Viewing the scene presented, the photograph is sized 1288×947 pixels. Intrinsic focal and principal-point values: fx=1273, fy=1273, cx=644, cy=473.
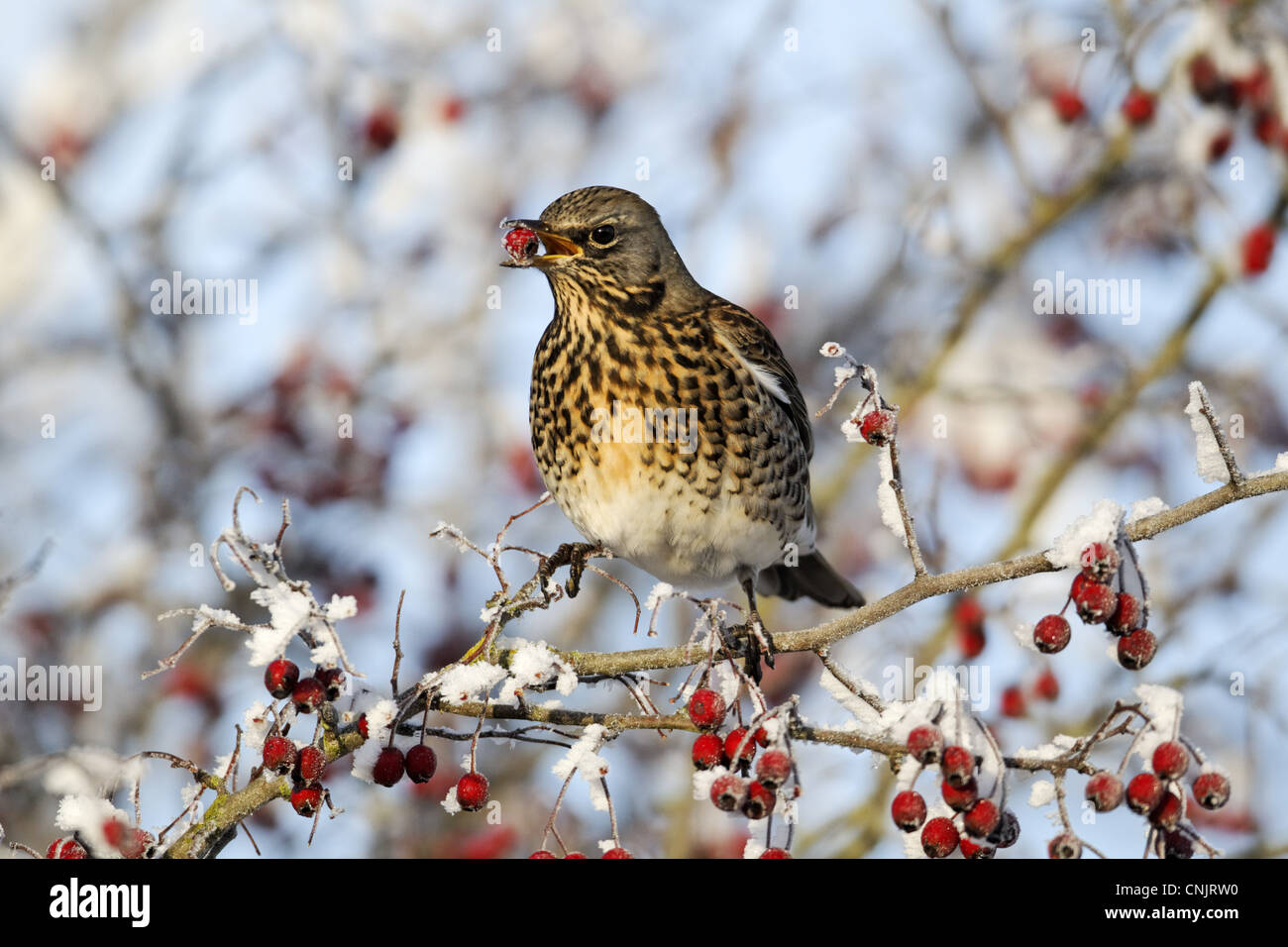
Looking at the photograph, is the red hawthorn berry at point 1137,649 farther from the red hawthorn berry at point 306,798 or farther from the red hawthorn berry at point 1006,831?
the red hawthorn berry at point 306,798

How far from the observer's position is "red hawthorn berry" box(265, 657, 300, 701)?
2.10 metres

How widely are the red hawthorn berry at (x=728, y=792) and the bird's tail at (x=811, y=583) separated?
8.16ft

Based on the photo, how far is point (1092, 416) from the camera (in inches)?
230

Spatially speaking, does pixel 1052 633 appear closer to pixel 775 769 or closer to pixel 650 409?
pixel 775 769

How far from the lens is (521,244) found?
3793mm

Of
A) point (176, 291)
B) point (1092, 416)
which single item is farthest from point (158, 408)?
point (1092, 416)

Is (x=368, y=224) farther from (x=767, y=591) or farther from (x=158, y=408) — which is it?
(x=767, y=591)

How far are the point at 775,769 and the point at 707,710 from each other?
0.67 ft

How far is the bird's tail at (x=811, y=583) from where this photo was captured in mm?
4609

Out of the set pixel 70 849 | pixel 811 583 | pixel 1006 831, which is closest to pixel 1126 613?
pixel 1006 831

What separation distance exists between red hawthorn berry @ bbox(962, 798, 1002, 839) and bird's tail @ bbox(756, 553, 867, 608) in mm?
2540

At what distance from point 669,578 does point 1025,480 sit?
10.5ft

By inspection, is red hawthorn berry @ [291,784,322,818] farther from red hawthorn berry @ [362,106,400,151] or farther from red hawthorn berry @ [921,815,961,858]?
red hawthorn berry @ [362,106,400,151]

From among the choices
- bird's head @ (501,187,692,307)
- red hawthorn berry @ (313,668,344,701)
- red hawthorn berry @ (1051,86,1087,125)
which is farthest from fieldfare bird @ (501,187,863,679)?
red hawthorn berry @ (1051,86,1087,125)
